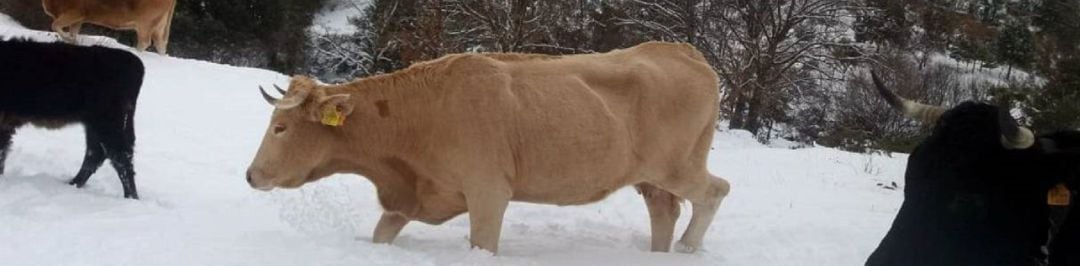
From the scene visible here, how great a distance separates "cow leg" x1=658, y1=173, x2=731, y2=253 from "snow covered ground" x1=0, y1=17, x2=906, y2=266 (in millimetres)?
140

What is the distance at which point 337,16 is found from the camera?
4091 centimetres

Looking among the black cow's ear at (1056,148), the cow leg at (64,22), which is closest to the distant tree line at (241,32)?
the cow leg at (64,22)

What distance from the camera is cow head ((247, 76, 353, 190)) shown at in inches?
244

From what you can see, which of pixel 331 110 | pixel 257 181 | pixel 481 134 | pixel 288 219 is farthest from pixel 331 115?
pixel 288 219

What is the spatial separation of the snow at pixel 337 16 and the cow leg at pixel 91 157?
29.5 meters

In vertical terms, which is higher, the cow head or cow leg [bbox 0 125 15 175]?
the cow head

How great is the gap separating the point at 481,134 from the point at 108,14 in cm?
1159

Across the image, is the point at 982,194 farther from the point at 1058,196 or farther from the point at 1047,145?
the point at 1047,145

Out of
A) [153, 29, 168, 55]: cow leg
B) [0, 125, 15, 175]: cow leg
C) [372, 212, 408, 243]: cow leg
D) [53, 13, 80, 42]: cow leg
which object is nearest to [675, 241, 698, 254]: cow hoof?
[372, 212, 408, 243]: cow leg

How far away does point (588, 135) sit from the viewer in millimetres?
6742

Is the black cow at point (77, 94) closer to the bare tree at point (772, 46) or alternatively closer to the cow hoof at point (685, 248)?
the cow hoof at point (685, 248)

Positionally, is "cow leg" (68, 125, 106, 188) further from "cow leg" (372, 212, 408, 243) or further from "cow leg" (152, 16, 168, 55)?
"cow leg" (152, 16, 168, 55)

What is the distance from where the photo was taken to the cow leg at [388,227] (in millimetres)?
6691

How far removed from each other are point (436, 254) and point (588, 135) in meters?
1.30
